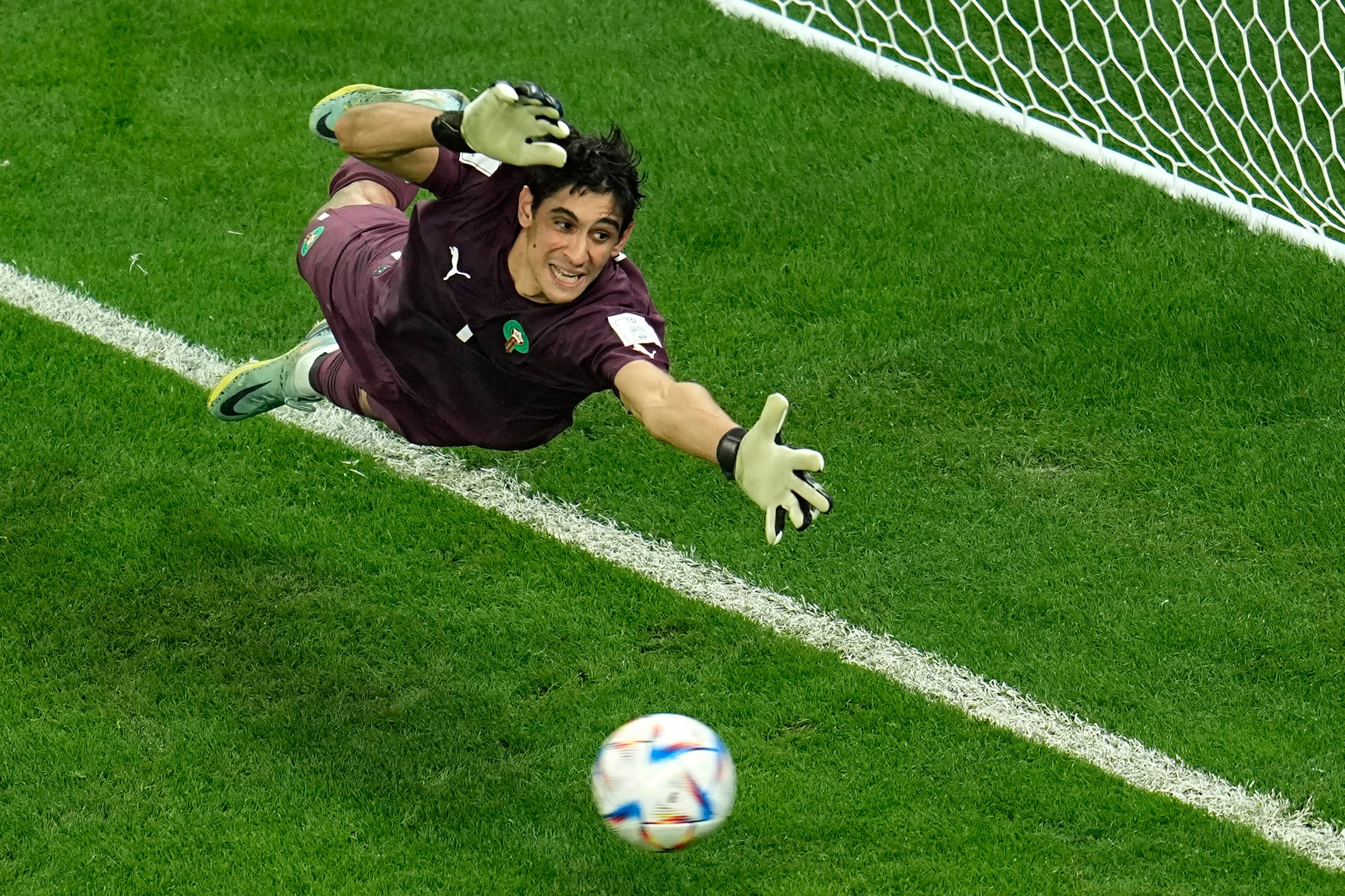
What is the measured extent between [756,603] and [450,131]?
207 centimetres

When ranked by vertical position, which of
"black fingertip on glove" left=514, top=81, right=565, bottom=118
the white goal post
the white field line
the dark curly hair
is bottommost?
the white field line

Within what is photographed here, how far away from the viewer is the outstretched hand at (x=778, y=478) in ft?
13.4

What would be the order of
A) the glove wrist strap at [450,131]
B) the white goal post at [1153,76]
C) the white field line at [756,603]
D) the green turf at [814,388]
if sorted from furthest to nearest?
the white goal post at [1153,76] → the green turf at [814,388] → the white field line at [756,603] → the glove wrist strap at [450,131]

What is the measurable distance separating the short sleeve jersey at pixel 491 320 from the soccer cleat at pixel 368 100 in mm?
169

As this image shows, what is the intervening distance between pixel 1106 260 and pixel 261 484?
369 centimetres

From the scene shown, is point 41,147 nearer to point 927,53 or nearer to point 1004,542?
point 927,53

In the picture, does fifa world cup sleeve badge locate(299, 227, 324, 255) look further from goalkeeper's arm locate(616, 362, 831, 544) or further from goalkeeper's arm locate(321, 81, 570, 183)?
goalkeeper's arm locate(616, 362, 831, 544)

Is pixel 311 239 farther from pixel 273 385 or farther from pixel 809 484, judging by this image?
pixel 809 484

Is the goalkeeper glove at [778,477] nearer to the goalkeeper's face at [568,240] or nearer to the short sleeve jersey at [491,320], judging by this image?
the short sleeve jersey at [491,320]

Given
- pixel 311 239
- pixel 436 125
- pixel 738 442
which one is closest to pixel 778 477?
pixel 738 442

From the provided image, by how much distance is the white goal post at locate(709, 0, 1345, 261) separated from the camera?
7.94 metres

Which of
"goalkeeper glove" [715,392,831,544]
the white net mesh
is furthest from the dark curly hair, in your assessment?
the white net mesh

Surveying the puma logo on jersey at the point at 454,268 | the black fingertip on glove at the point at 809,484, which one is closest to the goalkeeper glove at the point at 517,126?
the puma logo on jersey at the point at 454,268

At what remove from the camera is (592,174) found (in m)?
4.85
